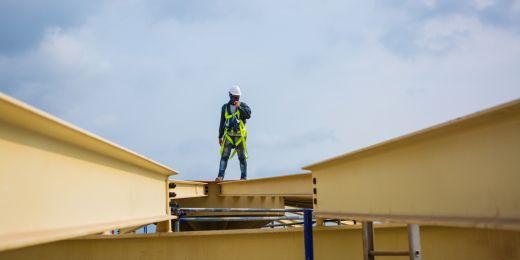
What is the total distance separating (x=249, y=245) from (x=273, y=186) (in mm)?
3051

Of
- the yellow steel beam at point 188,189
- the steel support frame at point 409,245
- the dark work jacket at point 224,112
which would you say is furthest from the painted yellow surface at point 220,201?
the steel support frame at point 409,245

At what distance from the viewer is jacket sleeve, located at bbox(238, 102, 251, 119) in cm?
1235

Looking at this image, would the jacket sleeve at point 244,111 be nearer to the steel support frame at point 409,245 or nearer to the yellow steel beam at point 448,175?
Result: the yellow steel beam at point 448,175

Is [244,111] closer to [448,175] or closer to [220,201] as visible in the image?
[220,201]

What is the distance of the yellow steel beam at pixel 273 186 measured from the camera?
6.95 meters

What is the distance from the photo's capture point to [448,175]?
308 centimetres

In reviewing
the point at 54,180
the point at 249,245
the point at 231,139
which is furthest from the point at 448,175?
the point at 231,139

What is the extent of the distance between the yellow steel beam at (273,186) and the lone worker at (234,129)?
1823 millimetres

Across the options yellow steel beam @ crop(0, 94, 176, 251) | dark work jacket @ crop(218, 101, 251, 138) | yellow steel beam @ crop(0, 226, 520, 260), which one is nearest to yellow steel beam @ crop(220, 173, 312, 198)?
yellow steel beam @ crop(0, 226, 520, 260)

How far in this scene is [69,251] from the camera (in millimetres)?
4969

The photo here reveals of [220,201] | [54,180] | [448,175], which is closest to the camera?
[54,180]

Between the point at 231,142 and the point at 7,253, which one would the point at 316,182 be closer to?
the point at 7,253

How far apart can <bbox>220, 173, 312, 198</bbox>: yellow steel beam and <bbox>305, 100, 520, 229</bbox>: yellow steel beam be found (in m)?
2.40

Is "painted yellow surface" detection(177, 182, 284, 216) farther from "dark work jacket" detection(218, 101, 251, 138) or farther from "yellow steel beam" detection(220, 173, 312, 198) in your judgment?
"dark work jacket" detection(218, 101, 251, 138)
